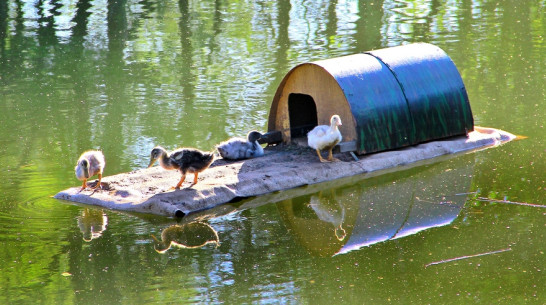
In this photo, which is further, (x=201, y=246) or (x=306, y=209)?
(x=306, y=209)

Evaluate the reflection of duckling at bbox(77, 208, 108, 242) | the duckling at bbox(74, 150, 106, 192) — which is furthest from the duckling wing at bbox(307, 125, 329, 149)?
the reflection of duckling at bbox(77, 208, 108, 242)

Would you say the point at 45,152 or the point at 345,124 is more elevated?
the point at 345,124

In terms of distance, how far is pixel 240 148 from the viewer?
10.4 metres

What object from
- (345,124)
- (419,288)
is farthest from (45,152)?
(419,288)

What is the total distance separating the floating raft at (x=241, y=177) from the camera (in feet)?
29.2

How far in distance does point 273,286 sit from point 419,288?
1282mm

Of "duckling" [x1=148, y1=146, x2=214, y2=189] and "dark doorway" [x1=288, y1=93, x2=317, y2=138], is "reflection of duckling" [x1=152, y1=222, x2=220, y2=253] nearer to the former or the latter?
"duckling" [x1=148, y1=146, x2=214, y2=189]

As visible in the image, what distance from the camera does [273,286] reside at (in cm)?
679

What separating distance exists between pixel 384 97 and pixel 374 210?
2153 mm

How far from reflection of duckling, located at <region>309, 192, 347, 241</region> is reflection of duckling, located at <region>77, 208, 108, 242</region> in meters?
2.42

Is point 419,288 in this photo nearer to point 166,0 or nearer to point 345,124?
point 345,124

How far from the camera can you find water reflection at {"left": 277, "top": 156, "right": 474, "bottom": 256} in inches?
314

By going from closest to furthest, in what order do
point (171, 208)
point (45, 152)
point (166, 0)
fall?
point (171, 208) < point (45, 152) < point (166, 0)

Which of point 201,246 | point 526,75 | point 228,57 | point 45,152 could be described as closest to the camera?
point 201,246
